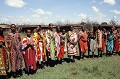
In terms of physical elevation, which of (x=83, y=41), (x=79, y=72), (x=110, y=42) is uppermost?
(x=83, y=41)

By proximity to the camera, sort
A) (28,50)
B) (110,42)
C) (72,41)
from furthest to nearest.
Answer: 1. (110,42)
2. (72,41)
3. (28,50)

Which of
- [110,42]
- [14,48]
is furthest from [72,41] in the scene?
[14,48]

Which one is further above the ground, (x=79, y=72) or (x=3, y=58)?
(x=3, y=58)

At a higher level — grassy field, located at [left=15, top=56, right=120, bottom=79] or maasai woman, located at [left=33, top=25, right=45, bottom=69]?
maasai woman, located at [left=33, top=25, right=45, bottom=69]

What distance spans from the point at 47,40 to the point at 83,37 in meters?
3.07

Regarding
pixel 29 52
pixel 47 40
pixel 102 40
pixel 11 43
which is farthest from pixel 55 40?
pixel 102 40

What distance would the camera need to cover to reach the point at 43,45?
1086cm

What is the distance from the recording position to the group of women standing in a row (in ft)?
30.2

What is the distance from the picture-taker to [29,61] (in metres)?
9.69

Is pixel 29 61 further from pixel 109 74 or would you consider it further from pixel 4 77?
pixel 109 74

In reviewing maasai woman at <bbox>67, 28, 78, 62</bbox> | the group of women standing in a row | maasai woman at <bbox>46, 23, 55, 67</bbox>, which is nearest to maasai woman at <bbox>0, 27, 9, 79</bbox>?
the group of women standing in a row

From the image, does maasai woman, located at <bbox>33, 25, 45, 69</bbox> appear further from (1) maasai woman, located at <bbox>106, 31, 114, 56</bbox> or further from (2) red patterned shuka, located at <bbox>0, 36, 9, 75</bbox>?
(1) maasai woman, located at <bbox>106, 31, 114, 56</bbox>

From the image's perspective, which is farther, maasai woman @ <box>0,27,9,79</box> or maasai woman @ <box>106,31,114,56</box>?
maasai woman @ <box>106,31,114,56</box>

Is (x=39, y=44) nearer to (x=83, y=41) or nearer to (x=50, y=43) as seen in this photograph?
(x=50, y=43)
